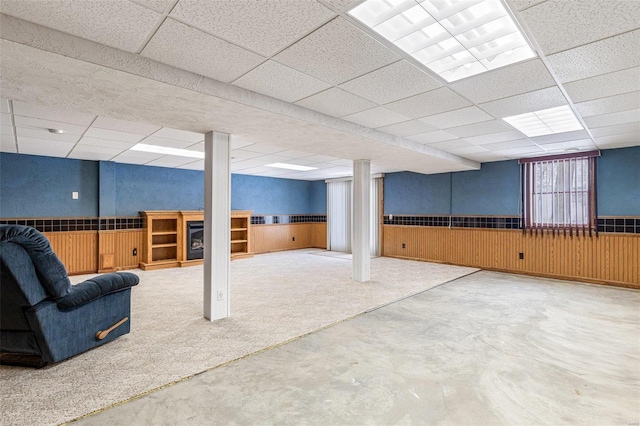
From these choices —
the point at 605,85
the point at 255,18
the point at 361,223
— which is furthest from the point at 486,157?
the point at 255,18

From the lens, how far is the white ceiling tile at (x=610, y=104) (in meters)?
3.10

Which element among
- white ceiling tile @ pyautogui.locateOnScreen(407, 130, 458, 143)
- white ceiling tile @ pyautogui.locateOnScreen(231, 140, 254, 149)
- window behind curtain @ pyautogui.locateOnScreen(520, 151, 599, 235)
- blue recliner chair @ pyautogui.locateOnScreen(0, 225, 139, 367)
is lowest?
blue recliner chair @ pyautogui.locateOnScreen(0, 225, 139, 367)

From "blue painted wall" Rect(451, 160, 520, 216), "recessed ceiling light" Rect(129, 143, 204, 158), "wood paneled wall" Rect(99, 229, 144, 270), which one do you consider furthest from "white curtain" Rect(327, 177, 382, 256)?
"wood paneled wall" Rect(99, 229, 144, 270)

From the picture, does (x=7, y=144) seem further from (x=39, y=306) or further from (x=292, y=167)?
(x=292, y=167)

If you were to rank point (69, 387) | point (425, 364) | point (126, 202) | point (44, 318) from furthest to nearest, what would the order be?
point (126, 202) → point (425, 364) → point (44, 318) → point (69, 387)

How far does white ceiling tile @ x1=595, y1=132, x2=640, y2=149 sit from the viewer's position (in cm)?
465

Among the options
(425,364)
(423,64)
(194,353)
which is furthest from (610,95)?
(194,353)

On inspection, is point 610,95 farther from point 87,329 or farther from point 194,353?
point 87,329

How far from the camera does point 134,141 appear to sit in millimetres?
4926

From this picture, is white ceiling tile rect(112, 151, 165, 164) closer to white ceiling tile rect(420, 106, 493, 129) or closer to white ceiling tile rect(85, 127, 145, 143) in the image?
white ceiling tile rect(85, 127, 145, 143)

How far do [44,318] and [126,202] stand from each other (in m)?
5.07

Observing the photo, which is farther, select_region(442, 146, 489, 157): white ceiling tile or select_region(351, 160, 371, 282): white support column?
select_region(351, 160, 371, 282): white support column

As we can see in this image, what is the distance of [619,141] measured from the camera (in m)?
4.96

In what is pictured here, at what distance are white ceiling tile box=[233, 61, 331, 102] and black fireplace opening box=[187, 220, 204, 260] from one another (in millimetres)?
5338
